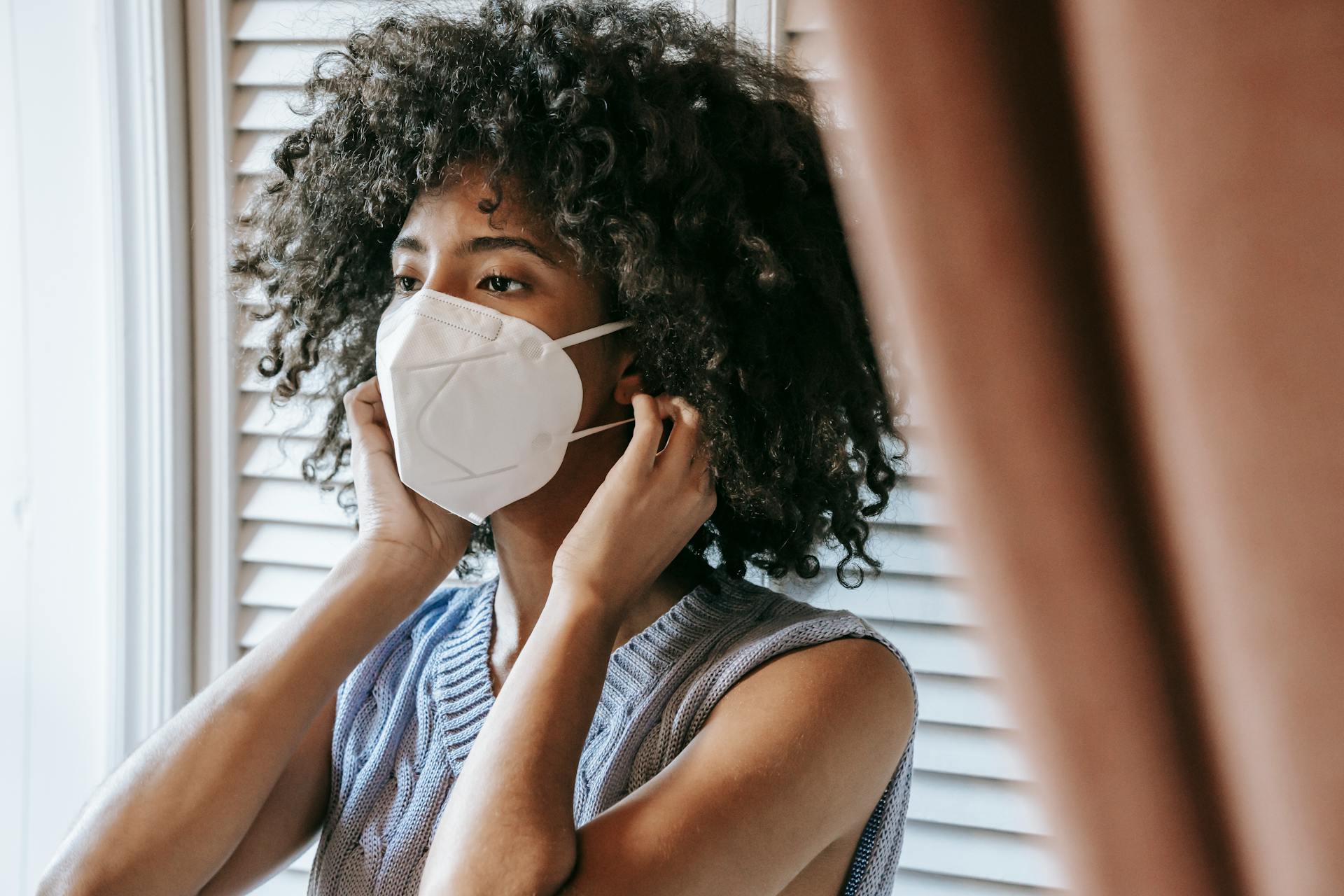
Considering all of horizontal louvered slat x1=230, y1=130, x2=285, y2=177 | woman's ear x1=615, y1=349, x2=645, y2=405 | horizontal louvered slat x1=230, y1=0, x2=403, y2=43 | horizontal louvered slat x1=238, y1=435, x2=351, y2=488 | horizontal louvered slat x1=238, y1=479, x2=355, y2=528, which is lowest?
horizontal louvered slat x1=238, y1=479, x2=355, y2=528

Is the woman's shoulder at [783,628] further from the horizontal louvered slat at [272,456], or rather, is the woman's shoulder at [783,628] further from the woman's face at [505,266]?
the horizontal louvered slat at [272,456]

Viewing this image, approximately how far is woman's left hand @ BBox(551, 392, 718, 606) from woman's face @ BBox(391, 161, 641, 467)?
0.37 feet

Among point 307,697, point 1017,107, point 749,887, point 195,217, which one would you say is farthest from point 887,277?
point 195,217

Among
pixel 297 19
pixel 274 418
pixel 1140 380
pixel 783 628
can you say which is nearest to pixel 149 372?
pixel 274 418

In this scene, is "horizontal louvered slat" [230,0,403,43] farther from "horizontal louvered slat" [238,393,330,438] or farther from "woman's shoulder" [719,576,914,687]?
"woman's shoulder" [719,576,914,687]

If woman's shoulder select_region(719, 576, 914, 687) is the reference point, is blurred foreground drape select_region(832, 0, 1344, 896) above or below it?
above

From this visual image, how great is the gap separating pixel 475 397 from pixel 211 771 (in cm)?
47

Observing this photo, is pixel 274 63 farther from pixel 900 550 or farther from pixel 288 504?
pixel 900 550

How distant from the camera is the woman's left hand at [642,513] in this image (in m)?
0.96

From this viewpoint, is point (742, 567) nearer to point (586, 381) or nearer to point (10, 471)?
point (586, 381)

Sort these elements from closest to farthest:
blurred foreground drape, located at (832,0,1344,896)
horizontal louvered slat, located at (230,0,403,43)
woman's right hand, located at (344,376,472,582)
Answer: blurred foreground drape, located at (832,0,1344,896) → woman's right hand, located at (344,376,472,582) → horizontal louvered slat, located at (230,0,403,43)

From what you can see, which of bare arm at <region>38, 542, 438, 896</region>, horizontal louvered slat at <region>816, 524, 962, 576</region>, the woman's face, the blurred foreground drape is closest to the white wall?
bare arm at <region>38, 542, 438, 896</region>

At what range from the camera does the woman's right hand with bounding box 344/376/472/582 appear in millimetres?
1191

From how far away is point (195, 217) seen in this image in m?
1.67
